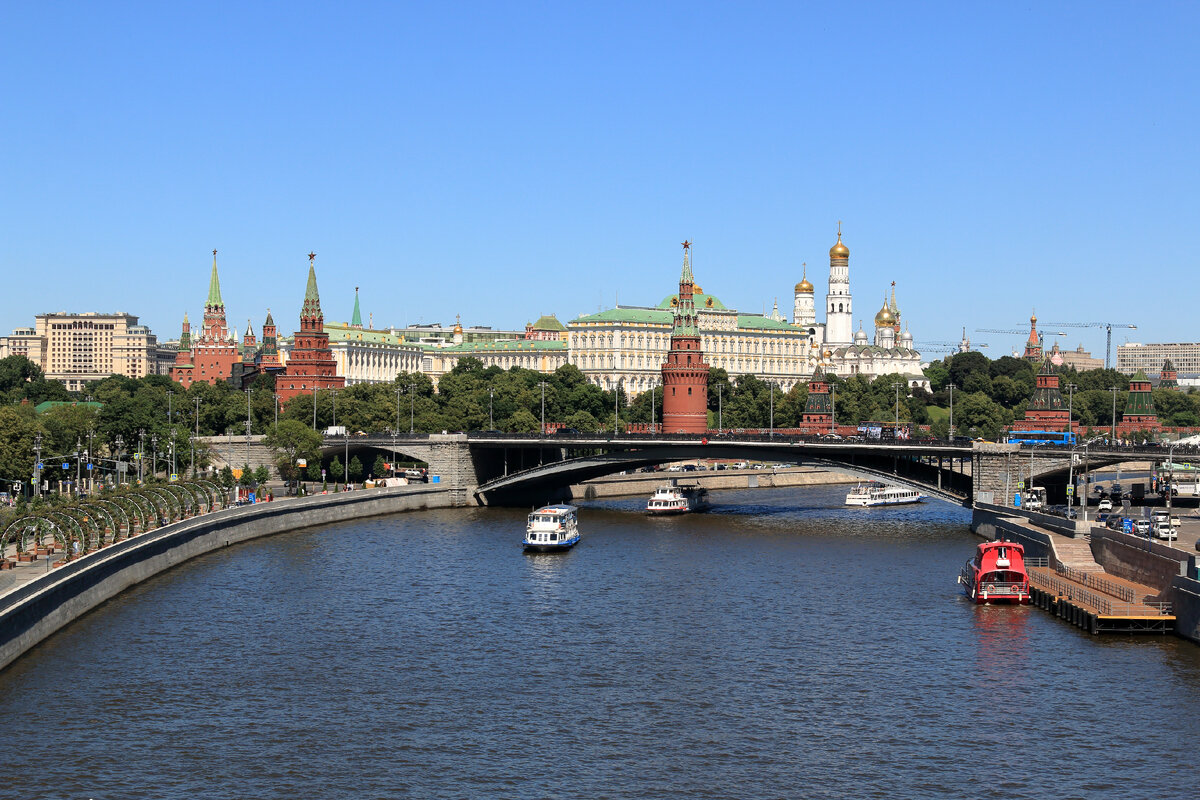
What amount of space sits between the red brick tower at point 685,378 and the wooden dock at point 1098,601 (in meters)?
79.0

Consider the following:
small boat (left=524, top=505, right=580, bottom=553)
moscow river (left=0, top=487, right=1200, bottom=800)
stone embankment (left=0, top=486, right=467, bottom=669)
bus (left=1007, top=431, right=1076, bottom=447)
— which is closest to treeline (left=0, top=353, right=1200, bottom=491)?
stone embankment (left=0, top=486, right=467, bottom=669)

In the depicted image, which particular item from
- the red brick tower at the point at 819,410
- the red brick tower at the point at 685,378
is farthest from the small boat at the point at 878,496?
the red brick tower at the point at 819,410

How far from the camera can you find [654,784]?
3878cm

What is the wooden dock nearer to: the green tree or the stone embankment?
the stone embankment

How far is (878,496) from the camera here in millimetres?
121062

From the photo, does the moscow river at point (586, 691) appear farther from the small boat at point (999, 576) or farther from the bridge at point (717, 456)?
the bridge at point (717, 456)

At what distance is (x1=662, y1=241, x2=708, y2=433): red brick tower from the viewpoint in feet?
482

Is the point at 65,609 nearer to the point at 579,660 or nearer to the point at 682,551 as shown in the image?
the point at 579,660

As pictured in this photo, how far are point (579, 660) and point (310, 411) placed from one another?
97680 millimetres

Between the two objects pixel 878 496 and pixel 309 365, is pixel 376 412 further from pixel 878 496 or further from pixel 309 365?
pixel 878 496

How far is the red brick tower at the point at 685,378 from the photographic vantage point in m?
147

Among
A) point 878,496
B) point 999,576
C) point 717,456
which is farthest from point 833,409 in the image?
point 999,576

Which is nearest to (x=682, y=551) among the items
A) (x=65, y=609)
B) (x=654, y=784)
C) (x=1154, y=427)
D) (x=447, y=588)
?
(x=447, y=588)

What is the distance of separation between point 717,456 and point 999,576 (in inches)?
2060
